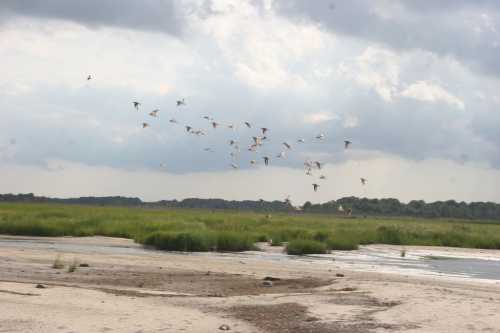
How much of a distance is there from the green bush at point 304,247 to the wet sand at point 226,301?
11721 mm

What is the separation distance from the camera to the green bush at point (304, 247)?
40781 millimetres

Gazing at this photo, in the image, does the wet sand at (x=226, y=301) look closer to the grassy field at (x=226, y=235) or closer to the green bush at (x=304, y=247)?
the green bush at (x=304, y=247)

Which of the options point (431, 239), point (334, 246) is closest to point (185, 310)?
point (334, 246)

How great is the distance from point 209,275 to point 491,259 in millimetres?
23857

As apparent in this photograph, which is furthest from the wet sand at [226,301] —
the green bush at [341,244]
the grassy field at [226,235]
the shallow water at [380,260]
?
the green bush at [341,244]

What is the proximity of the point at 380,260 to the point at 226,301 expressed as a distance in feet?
70.4

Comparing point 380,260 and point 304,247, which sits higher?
point 304,247

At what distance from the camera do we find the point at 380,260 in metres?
38.8

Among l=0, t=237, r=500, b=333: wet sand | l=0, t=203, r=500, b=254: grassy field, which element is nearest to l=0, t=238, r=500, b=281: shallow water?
l=0, t=203, r=500, b=254: grassy field

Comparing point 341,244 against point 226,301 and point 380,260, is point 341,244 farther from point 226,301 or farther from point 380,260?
point 226,301

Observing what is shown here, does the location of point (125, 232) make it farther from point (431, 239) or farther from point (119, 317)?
point (119, 317)

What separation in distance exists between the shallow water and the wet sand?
3.83 metres

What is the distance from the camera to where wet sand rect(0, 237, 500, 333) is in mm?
15117

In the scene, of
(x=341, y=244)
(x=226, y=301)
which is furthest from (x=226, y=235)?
(x=226, y=301)
